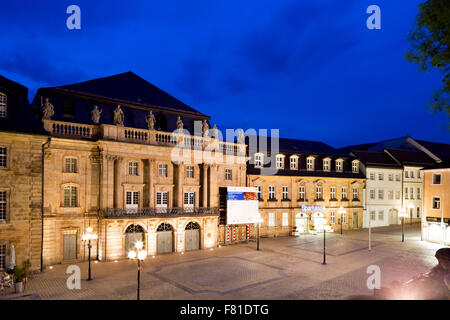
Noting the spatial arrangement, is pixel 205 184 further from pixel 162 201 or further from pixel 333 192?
pixel 333 192

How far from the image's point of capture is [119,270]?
2395 cm

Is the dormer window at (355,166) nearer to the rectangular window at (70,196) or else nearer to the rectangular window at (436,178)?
the rectangular window at (436,178)

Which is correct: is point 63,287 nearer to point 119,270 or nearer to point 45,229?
point 119,270

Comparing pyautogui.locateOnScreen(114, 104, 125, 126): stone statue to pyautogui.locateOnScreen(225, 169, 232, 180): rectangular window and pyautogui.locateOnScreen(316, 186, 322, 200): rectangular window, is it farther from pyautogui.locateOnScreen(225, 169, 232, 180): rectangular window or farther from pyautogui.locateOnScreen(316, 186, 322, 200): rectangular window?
pyautogui.locateOnScreen(316, 186, 322, 200): rectangular window

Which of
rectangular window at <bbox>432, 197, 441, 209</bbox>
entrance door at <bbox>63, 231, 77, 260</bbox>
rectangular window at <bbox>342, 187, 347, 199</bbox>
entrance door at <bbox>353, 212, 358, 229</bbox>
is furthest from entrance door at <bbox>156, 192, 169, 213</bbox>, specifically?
rectangular window at <bbox>432, 197, 441, 209</bbox>

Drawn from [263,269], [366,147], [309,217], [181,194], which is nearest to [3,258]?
[181,194]

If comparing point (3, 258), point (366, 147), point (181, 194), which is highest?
point (366, 147)

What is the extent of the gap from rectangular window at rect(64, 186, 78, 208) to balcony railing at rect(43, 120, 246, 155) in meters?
4.84

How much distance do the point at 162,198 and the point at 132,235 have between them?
4712 millimetres

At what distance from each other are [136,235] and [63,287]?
9.79 meters

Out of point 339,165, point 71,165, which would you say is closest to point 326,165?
point 339,165

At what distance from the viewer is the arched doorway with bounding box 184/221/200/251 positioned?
32188 millimetres
